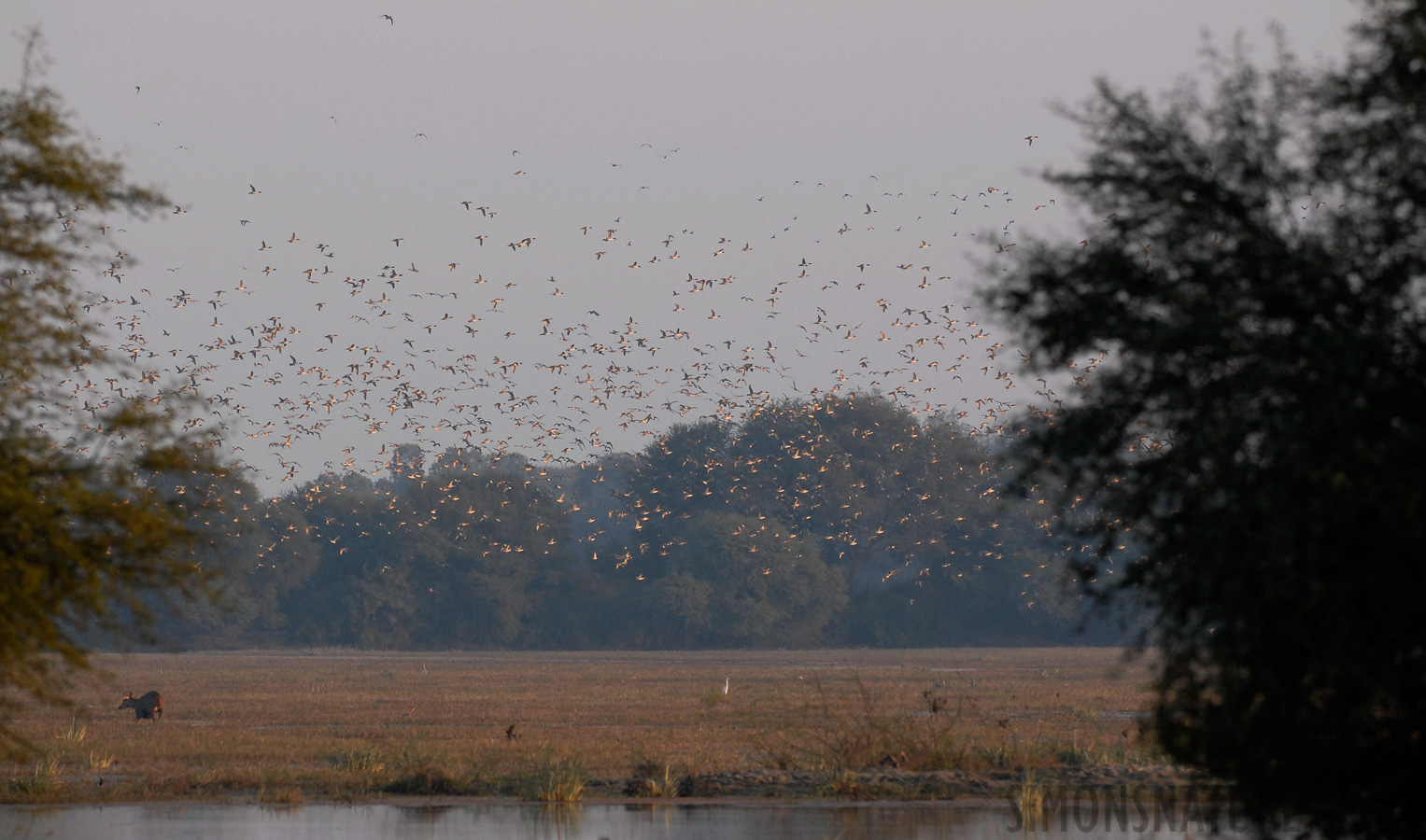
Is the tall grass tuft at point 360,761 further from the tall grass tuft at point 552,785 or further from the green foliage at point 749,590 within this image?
the green foliage at point 749,590

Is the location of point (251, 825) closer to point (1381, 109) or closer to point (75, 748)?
point (75, 748)

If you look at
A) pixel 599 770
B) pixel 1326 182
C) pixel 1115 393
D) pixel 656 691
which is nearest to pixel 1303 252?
pixel 1326 182

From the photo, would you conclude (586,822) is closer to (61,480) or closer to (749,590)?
(61,480)

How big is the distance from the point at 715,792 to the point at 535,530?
305ft

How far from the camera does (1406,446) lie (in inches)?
412

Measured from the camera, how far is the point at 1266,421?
1106 centimetres

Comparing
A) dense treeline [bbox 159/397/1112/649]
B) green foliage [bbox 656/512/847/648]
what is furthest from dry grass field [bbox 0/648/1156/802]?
dense treeline [bbox 159/397/1112/649]

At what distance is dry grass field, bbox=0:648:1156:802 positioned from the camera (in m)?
23.1

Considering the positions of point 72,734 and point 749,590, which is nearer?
point 72,734

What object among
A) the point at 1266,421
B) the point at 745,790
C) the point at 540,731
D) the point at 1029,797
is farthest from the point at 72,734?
the point at 1266,421

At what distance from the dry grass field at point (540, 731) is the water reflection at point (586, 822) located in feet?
4.09

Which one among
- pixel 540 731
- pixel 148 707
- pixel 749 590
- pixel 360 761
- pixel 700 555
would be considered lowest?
pixel 540 731

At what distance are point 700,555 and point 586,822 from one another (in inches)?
3412

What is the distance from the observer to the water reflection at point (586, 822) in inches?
A: 701
